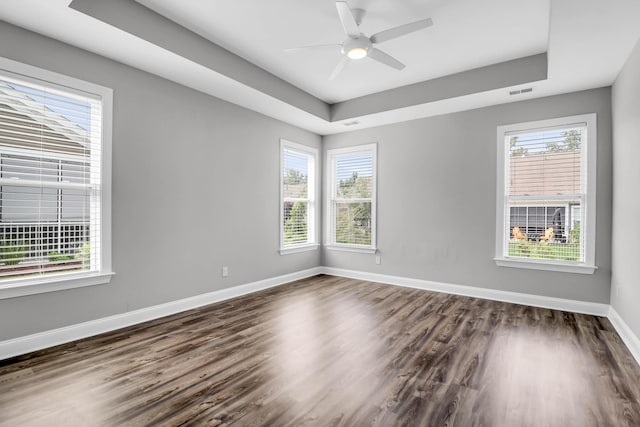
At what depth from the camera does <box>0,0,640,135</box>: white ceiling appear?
2500mm

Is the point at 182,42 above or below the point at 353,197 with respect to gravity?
above

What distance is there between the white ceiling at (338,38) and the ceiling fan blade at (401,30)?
28 centimetres

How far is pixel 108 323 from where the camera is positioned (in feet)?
10.2

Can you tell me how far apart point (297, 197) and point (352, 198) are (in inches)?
39.0

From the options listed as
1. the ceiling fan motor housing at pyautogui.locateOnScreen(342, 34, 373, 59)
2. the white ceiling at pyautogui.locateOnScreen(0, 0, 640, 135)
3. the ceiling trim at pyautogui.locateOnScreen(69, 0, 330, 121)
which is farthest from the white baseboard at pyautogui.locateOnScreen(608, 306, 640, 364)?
the ceiling trim at pyautogui.locateOnScreen(69, 0, 330, 121)

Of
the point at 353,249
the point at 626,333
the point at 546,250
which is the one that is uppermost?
the point at 546,250

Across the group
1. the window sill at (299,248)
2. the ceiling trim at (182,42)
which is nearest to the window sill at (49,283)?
the ceiling trim at (182,42)

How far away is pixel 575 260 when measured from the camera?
388cm

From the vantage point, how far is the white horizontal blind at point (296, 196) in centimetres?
532

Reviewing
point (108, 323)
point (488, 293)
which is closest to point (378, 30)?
point (488, 293)

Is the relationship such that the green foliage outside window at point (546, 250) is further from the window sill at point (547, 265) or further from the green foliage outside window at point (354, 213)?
the green foliage outside window at point (354, 213)

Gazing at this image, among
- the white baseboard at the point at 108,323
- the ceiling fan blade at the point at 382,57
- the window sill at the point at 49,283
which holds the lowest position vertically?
the white baseboard at the point at 108,323

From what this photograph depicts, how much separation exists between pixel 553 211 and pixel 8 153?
5627 millimetres

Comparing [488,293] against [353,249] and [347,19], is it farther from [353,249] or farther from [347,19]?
[347,19]
